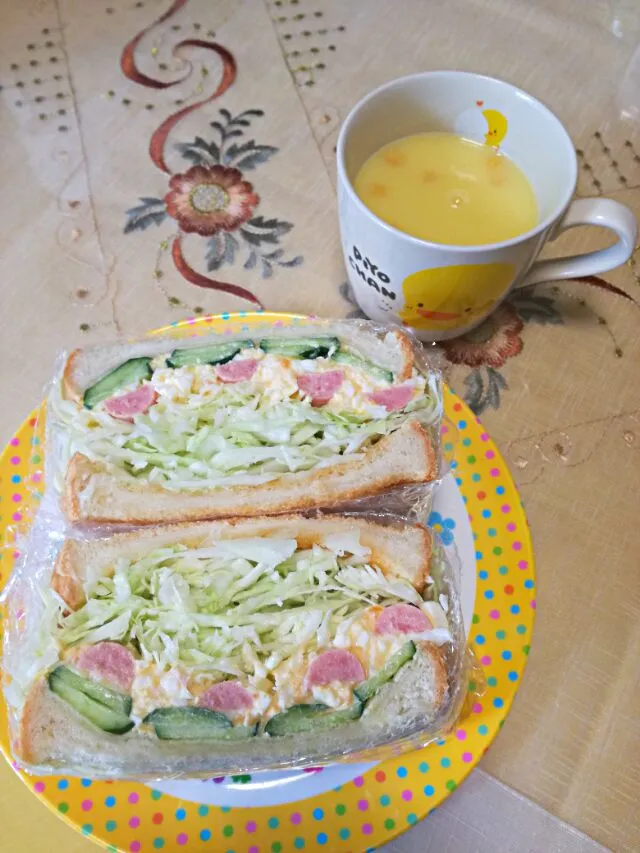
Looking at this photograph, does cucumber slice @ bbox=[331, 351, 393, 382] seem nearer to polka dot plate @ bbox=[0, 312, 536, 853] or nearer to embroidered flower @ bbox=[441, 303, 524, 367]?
embroidered flower @ bbox=[441, 303, 524, 367]

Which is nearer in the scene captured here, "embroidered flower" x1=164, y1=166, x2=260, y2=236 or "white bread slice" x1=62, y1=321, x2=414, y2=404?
"white bread slice" x1=62, y1=321, x2=414, y2=404

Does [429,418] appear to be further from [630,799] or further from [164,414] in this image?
[630,799]

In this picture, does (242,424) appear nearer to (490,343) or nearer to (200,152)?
(490,343)

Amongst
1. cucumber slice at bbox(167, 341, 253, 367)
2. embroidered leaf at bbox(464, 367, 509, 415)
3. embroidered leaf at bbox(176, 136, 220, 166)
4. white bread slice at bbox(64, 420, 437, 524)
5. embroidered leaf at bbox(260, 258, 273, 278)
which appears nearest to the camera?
white bread slice at bbox(64, 420, 437, 524)

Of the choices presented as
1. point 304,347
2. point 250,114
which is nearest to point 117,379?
point 304,347

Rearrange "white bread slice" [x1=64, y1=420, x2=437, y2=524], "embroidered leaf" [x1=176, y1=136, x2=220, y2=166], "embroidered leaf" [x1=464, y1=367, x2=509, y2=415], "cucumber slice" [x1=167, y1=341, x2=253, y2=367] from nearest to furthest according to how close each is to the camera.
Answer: "white bread slice" [x1=64, y1=420, x2=437, y2=524], "cucumber slice" [x1=167, y1=341, x2=253, y2=367], "embroidered leaf" [x1=464, y1=367, x2=509, y2=415], "embroidered leaf" [x1=176, y1=136, x2=220, y2=166]

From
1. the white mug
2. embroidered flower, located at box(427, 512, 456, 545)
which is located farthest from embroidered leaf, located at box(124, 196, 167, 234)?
embroidered flower, located at box(427, 512, 456, 545)

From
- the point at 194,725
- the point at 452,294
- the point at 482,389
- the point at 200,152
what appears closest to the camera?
the point at 194,725

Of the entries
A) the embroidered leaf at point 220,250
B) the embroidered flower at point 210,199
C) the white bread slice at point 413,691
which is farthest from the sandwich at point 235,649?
the embroidered flower at point 210,199
